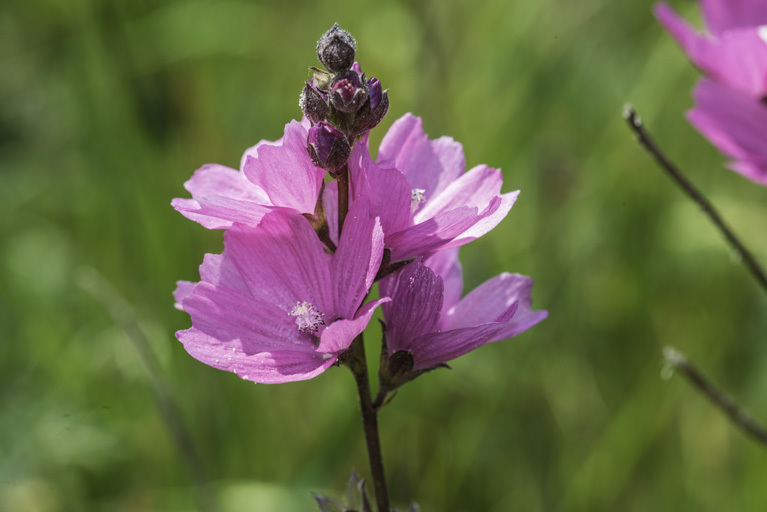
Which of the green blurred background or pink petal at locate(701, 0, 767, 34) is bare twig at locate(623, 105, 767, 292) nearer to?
pink petal at locate(701, 0, 767, 34)

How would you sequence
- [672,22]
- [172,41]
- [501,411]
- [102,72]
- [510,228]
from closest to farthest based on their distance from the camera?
[672,22] → [501,411] → [102,72] → [510,228] → [172,41]

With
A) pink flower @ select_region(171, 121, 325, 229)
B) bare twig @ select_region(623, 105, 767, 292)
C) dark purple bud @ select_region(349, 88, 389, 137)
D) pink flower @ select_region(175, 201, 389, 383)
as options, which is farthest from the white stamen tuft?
bare twig @ select_region(623, 105, 767, 292)

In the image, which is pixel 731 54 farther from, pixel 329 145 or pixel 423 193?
pixel 329 145

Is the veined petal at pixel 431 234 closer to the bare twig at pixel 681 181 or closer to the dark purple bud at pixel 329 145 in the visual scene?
the dark purple bud at pixel 329 145

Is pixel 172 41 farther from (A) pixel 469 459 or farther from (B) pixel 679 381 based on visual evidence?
(B) pixel 679 381

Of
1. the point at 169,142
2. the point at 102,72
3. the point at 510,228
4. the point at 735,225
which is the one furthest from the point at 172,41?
the point at 735,225


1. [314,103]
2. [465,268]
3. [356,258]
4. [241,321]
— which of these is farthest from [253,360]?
[465,268]

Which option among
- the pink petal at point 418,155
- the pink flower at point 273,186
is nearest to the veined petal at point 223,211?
the pink flower at point 273,186
